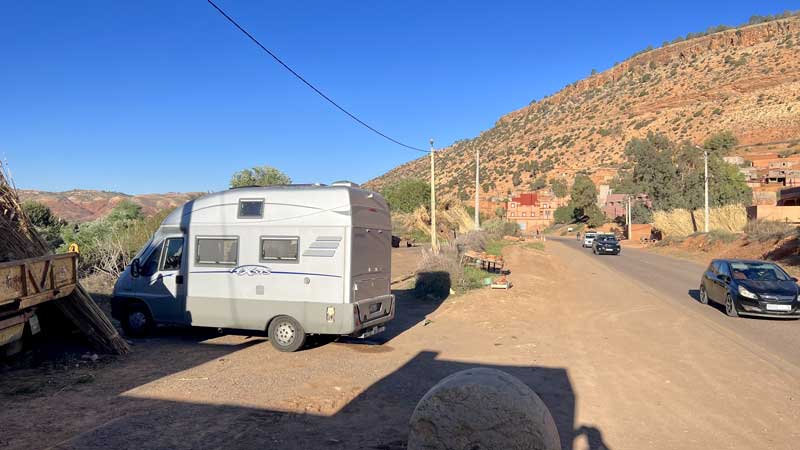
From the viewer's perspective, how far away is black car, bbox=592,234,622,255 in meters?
38.5

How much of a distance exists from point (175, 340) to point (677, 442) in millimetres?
8992

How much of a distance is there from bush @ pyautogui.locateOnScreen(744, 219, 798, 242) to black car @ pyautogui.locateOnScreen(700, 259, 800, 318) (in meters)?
18.8

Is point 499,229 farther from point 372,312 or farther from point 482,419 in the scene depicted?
A: point 482,419

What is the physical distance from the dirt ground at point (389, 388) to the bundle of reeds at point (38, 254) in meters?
0.55

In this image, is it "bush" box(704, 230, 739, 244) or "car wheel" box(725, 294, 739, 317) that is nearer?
"car wheel" box(725, 294, 739, 317)

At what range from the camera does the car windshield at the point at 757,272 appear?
45.3ft

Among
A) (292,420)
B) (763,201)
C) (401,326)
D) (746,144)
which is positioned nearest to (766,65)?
(746,144)

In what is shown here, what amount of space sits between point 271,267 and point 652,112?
3690 inches

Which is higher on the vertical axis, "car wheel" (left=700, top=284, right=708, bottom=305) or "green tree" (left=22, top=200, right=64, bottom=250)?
"green tree" (left=22, top=200, right=64, bottom=250)

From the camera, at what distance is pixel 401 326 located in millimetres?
13031

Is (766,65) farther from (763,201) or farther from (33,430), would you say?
(33,430)

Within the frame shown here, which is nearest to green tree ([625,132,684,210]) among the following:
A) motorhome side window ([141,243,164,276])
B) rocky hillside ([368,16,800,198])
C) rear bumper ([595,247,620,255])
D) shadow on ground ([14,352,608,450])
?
rear bumper ([595,247,620,255])

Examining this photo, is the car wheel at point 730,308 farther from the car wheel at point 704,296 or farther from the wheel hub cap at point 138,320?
the wheel hub cap at point 138,320

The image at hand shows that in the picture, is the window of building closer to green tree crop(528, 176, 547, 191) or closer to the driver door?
the driver door
